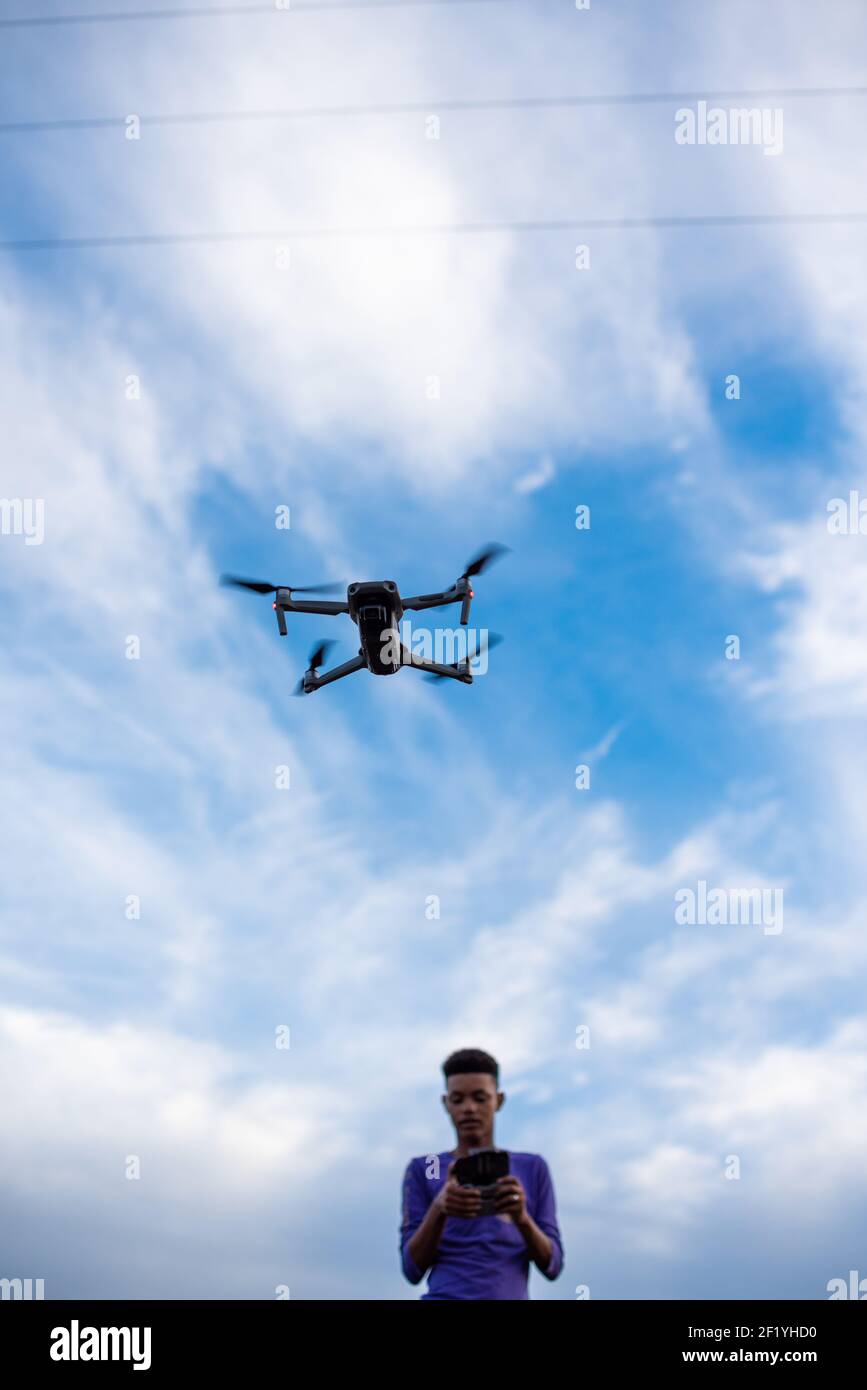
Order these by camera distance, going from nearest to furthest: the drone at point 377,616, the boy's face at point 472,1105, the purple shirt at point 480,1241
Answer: the purple shirt at point 480,1241, the boy's face at point 472,1105, the drone at point 377,616

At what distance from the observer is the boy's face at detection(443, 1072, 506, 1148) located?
Result: 7.63m

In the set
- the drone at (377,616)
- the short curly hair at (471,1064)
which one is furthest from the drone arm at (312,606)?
the short curly hair at (471,1064)

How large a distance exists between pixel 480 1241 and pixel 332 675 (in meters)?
22.0

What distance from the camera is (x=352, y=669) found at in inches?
1105

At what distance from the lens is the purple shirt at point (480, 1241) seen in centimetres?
746

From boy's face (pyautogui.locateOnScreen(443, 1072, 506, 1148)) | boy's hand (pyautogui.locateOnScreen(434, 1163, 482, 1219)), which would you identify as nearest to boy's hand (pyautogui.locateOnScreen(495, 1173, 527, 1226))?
boy's hand (pyautogui.locateOnScreen(434, 1163, 482, 1219))

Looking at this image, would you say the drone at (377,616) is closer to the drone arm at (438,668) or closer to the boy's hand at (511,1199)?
the drone arm at (438,668)

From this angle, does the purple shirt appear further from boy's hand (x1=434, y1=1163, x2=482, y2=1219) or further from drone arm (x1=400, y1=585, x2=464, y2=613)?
drone arm (x1=400, y1=585, x2=464, y2=613)

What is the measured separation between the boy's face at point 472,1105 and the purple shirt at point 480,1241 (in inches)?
10.7

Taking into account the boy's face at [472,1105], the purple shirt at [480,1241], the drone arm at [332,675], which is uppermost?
the drone arm at [332,675]

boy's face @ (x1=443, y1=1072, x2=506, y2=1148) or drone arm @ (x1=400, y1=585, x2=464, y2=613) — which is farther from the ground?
drone arm @ (x1=400, y1=585, x2=464, y2=613)

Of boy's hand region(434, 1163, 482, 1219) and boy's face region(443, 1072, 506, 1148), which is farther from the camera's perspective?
boy's face region(443, 1072, 506, 1148)

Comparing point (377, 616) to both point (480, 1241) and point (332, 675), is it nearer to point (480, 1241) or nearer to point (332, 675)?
point (332, 675)

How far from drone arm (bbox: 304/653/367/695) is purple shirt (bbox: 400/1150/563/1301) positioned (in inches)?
786
